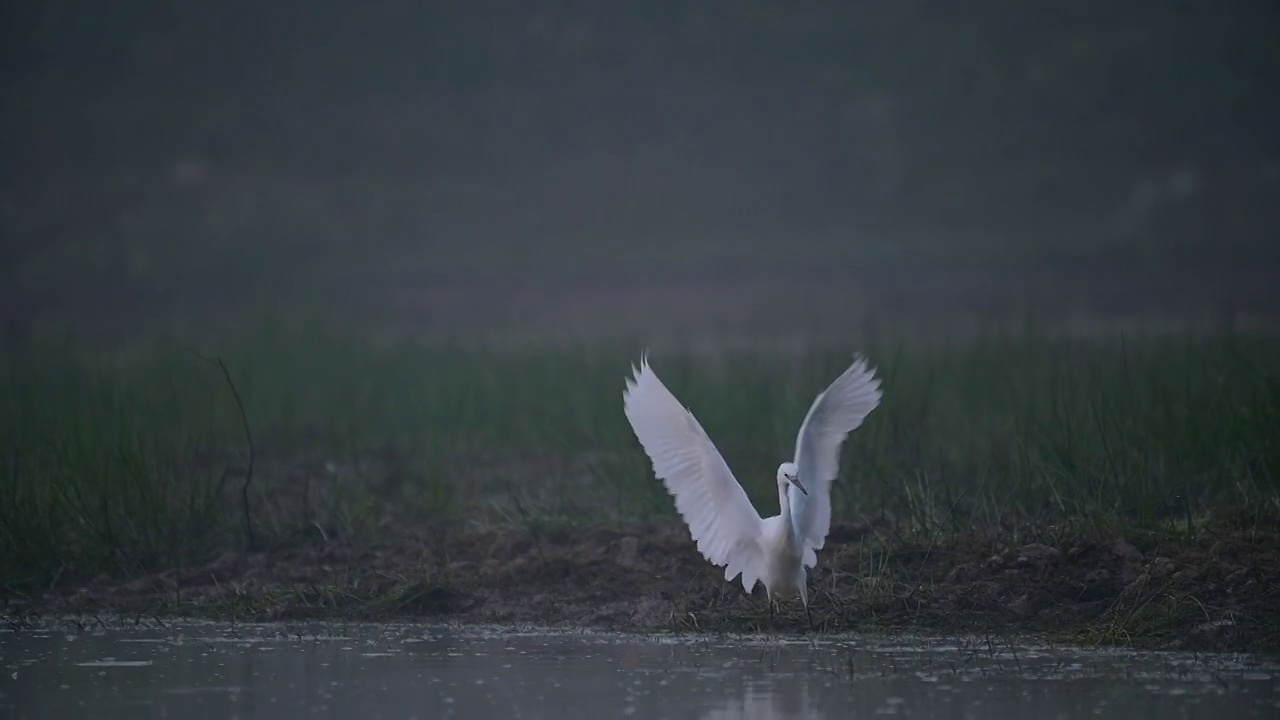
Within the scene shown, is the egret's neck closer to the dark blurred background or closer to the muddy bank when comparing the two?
the muddy bank

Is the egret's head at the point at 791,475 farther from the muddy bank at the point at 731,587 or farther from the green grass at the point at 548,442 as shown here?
the green grass at the point at 548,442

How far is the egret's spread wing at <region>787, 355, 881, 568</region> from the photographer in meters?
8.31

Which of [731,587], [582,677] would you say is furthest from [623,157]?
[582,677]

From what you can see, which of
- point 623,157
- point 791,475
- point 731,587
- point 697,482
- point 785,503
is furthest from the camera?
point 623,157

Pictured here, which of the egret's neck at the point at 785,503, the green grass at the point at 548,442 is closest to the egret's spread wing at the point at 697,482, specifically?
the egret's neck at the point at 785,503

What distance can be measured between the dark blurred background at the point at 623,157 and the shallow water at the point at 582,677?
1787 cm

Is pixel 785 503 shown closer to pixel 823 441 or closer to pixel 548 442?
pixel 823 441

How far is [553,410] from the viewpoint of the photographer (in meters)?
13.3

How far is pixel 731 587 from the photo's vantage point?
29.8ft

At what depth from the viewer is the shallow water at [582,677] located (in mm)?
7148

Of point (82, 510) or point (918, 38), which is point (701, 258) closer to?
point (918, 38)

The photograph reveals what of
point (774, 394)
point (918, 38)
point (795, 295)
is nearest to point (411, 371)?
point (774, 394)

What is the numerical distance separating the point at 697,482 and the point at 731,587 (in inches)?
29.5

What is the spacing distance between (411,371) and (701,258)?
49.9ft
